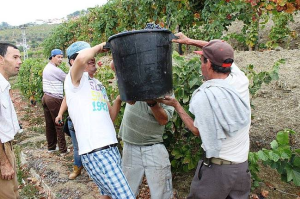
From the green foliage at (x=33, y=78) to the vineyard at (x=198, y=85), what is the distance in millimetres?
38

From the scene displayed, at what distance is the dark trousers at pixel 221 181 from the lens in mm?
2139

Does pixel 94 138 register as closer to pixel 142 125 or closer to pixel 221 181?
pixel 142 125

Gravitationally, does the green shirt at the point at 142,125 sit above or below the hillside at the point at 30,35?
above

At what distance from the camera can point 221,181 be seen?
7.01 feet

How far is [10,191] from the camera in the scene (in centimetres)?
273

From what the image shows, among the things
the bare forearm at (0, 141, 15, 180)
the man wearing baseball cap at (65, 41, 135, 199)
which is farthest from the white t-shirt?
the bare forearm at (0, 141, 15, 180)

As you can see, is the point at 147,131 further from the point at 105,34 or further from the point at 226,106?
the point at 105,34

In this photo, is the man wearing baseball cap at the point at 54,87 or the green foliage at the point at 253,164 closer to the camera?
the green foliage at the point at 253,164

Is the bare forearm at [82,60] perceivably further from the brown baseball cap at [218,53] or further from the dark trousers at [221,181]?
the dark trousers at [221,181]

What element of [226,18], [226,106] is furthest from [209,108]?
[226,18]

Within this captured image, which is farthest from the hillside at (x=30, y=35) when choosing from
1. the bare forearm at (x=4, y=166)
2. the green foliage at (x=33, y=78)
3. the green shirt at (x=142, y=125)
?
the green shirt at (x=142, y=125)

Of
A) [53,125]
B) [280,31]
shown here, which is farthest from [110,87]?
[280,31]

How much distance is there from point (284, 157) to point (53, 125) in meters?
3.93

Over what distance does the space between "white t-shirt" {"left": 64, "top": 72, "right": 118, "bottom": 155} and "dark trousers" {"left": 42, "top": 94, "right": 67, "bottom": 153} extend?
9.09 ft
